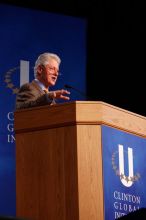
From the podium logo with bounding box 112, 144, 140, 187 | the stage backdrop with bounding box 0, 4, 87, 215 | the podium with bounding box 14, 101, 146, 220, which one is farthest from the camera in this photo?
the stage backdrop with bounding box 0, 4, 87, 215

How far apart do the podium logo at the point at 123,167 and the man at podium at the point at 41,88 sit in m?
0.53

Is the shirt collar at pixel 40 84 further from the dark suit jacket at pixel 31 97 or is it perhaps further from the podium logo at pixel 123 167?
the podium logo at pixel 123 167

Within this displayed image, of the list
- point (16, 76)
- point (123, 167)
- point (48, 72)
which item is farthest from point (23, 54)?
point (123, 167)

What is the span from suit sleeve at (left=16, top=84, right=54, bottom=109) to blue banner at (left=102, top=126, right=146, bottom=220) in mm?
479

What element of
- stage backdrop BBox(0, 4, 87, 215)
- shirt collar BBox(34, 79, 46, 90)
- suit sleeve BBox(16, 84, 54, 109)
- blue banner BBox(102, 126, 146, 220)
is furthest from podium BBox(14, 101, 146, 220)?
stage backdrop BBox(0, 4, 87, 215)

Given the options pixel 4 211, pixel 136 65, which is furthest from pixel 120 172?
pixel 136 65

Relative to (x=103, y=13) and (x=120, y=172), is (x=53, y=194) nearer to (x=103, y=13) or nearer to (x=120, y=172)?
(x=120, y=172)

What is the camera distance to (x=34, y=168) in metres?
4.25

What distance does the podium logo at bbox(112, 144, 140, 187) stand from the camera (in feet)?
13.9

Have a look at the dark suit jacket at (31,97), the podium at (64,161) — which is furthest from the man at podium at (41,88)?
the podium at (64,161)

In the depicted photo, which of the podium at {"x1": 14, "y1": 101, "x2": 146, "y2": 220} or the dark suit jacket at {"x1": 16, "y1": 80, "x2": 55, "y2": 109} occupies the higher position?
the dark suit jacket at {"x1": 16, "y1": 80, "x2": 55, "y2": 109}

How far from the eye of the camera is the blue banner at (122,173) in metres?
4.16

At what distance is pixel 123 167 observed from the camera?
4297mm

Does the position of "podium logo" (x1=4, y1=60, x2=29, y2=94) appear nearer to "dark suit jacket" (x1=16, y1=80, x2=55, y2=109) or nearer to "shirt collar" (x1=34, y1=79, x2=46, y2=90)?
"shirt collar" (x1=34, y1=79, x2=46, y2=90)
